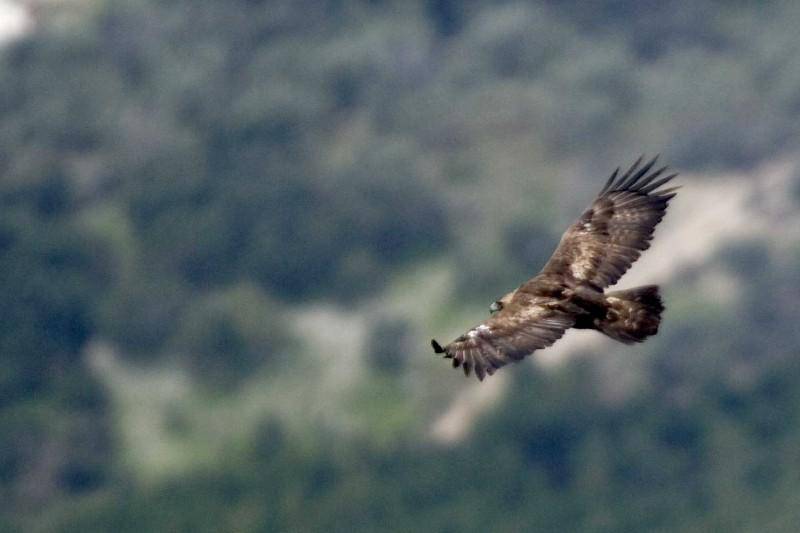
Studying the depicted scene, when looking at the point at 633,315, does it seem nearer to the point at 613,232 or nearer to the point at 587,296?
the point at 587,296

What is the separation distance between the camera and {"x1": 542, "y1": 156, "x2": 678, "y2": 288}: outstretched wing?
57.2m

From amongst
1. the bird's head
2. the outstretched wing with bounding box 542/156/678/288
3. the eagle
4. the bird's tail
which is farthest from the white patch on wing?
the outstretched wing with bounding box 542/156/678/288

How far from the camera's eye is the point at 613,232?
58531mm

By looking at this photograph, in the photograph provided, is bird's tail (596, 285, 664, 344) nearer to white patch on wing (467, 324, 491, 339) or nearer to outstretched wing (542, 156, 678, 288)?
outstretched wing (542, 156, 678, 288)

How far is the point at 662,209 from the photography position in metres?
58.3

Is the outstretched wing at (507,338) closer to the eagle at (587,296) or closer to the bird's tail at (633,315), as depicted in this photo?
the eagle at (587,296)

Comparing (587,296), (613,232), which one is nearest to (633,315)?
(587,296)

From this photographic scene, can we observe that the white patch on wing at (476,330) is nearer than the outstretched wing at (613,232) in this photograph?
Yes

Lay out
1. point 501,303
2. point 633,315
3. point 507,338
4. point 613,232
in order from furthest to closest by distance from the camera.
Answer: point 613,232
point 501,303
point 633,315
point 507,338

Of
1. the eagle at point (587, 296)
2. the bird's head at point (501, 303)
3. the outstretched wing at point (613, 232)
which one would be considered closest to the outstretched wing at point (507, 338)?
the eagle at point (587, 296)

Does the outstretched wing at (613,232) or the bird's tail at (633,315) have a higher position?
the outstretched wing at (613,232)

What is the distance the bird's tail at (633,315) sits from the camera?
5303cm

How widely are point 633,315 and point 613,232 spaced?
5.86 m

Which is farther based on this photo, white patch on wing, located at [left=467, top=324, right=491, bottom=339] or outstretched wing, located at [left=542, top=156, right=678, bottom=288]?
outstretched wing, located at [left=542, top=156, right=678, bottom=288]
